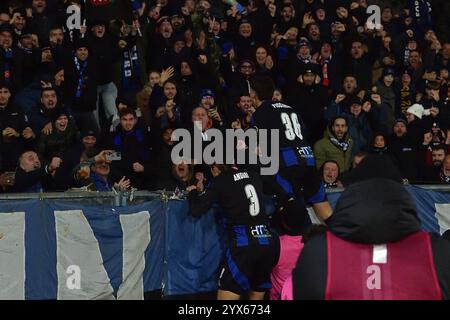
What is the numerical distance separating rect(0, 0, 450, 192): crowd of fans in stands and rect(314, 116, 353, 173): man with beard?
2 cm

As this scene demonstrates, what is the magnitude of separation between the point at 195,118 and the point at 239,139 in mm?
1487

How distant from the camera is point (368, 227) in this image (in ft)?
11.3

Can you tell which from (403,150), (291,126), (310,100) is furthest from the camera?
(310,100)

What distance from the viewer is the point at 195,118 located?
1198 centimetres

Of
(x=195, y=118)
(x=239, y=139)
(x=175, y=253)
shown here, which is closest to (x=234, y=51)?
(x=195, y=118)

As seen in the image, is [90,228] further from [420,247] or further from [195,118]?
[420,247]

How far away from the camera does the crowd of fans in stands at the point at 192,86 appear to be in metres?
11.4

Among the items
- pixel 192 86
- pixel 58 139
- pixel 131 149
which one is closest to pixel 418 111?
pixel 192 86

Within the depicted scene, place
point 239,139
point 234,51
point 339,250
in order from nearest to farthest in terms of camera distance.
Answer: point 339,250 < point 239,139 < point 234,51

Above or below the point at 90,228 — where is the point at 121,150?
above

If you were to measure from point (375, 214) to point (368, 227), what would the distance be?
59mm

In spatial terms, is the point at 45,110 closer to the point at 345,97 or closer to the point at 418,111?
the point at 345,97

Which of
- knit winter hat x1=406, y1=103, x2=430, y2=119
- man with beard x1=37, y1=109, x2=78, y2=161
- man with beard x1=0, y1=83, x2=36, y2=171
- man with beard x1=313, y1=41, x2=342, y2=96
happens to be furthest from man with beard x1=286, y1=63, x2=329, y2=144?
man with beard x1=0, y1=83, x2=36, y2=171

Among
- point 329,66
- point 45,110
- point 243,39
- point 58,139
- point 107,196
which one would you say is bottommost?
point 107,196
